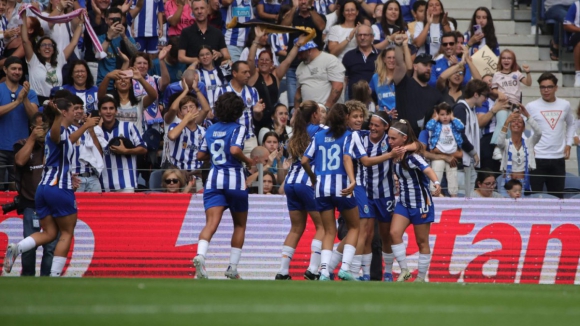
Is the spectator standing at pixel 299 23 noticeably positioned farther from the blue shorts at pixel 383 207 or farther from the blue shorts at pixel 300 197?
the blue shorts at pixel 300 197

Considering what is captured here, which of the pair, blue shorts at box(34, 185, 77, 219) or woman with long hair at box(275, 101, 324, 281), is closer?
blue shorts at box(34, 185, 77, 219)

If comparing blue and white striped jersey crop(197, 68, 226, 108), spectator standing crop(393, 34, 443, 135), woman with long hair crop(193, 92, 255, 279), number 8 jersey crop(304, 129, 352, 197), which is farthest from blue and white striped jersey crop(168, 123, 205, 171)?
spectator standing crop(393, 34, 443, 135)

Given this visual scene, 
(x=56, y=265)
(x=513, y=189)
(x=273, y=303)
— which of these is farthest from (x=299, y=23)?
(x=273, y=303)

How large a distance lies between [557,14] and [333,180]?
9.14 metres

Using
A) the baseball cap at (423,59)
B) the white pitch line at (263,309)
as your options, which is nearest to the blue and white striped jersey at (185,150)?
the baseball cap at (423,59)

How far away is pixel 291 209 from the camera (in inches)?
505

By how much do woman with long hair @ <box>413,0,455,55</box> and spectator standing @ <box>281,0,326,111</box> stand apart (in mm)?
Result: 1684

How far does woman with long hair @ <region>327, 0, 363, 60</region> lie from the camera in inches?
671

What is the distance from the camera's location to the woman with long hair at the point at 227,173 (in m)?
12.4

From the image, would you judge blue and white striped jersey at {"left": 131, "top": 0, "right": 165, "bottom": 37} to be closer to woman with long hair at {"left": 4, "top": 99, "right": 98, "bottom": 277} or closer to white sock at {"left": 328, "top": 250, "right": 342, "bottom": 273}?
woman with long hair at {"left": 4, "top": 99, "right": 98, "bottom": 277}

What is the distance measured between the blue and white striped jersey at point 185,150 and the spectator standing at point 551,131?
5168 mm

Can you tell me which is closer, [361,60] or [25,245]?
[25,245]

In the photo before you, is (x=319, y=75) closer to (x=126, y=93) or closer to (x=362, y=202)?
(x=126, y=93)

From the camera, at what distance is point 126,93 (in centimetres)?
1491
